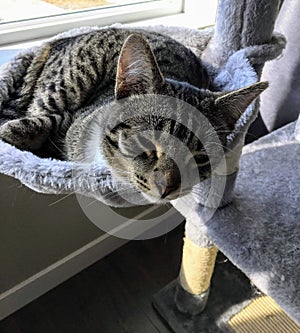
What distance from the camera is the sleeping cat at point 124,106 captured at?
747 mm

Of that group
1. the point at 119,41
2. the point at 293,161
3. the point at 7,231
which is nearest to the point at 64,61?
the point at 119,41

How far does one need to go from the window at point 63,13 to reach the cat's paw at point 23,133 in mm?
426

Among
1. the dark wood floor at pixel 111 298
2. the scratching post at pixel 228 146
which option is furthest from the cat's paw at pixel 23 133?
the dark wood floor at pixel 111 298

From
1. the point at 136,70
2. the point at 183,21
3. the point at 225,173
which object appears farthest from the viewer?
the point at 183,21

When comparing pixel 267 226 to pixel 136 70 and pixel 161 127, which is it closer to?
pixel 161 127

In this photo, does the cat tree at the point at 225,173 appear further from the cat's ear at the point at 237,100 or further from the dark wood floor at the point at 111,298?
the dark wood floor at the point at 111,298

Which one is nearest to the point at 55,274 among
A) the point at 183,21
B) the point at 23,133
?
the point at 23,133

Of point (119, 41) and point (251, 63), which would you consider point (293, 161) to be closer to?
point (251, 63)

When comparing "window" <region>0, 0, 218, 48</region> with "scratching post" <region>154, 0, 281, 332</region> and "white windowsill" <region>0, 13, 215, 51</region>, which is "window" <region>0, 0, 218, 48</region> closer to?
"white windowsill" <region>0, 13, 215, 51</region>

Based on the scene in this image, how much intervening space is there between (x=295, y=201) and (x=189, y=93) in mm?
385

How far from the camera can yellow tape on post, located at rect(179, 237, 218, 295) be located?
106cm

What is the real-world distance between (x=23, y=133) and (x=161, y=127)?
1.03 ft

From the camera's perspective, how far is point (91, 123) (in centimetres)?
90

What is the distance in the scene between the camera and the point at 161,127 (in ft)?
2.48
